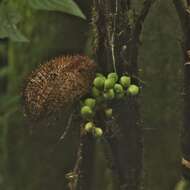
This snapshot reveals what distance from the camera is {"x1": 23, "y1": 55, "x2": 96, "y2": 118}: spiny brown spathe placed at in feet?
3.39

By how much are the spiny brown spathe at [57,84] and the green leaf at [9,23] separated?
76 mm

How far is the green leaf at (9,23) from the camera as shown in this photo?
3.51 ft

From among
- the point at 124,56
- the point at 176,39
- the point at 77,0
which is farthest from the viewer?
the point at 77,0

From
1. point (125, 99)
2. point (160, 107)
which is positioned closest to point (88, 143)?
point (125, 99)

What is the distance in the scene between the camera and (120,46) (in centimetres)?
107

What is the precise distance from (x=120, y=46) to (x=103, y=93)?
0.10m

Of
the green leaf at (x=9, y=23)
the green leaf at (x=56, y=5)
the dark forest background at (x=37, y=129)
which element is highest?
the green leaf at (x=56, y=5)

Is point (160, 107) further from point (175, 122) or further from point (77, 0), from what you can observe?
point (77, 0)

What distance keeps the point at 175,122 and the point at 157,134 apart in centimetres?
5

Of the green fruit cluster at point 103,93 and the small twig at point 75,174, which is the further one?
the small twig at point 75,174

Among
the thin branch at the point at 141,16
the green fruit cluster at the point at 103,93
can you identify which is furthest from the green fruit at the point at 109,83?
the thin branch at the point at 141,16

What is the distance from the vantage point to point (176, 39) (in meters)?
1.18

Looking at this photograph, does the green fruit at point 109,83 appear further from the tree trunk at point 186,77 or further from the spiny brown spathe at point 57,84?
the tree trunk at point 186,77

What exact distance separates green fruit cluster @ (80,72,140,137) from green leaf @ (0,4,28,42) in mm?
169
